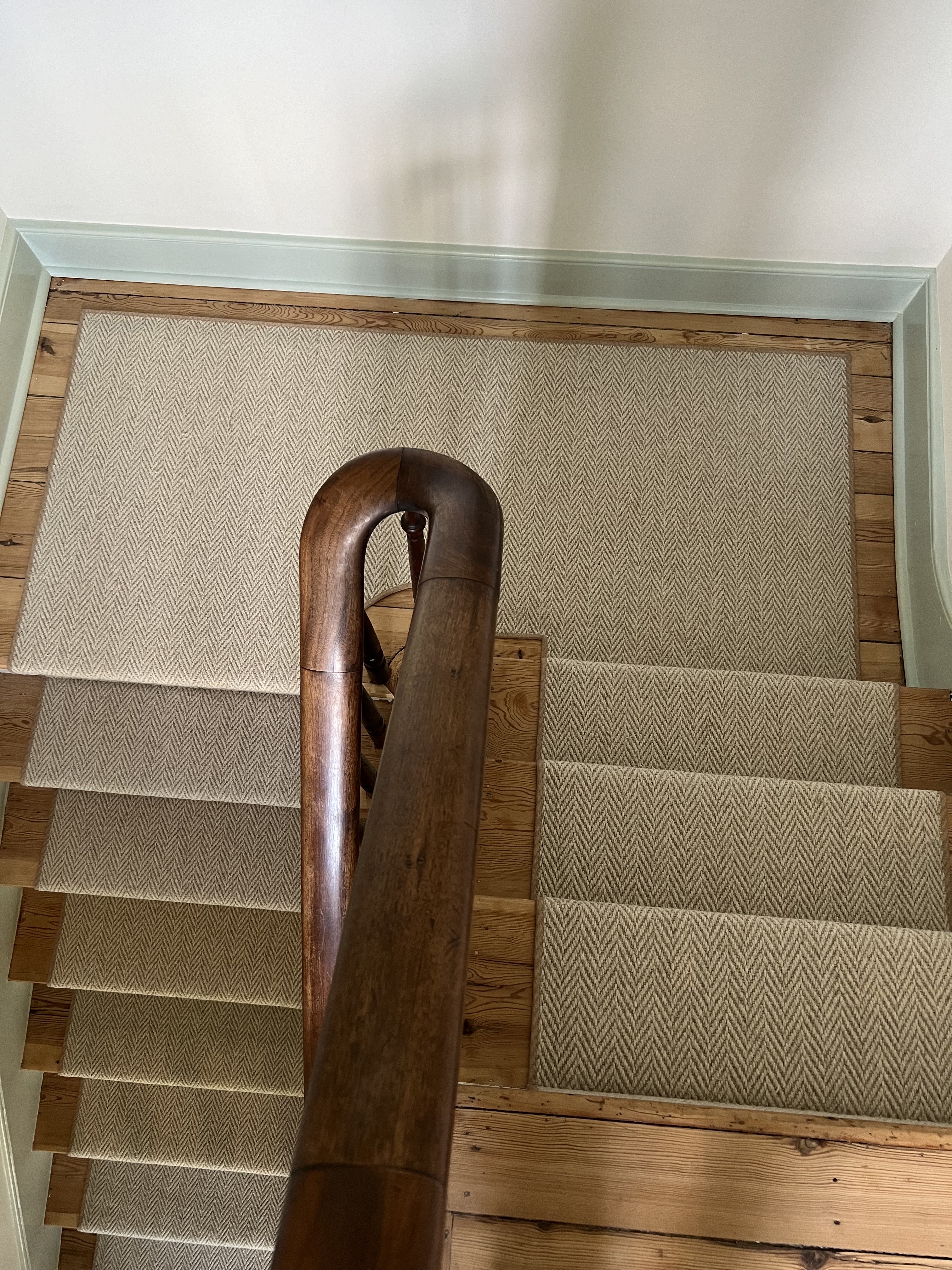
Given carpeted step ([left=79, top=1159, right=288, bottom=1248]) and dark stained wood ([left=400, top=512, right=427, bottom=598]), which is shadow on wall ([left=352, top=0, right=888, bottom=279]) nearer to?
dark stained wood ([left=400, top=512, right=427, bottom=598])

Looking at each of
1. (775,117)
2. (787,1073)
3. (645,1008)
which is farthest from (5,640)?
(775,117)

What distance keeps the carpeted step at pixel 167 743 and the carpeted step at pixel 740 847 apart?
82 cm

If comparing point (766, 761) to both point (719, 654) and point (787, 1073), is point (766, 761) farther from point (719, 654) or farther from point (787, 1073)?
point (787, 1073)

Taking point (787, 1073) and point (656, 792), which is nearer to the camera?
point (787, 1073)

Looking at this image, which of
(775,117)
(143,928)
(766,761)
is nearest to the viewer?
(766,761)

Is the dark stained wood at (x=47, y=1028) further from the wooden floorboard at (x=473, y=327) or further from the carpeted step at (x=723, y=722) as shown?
the carpeted step at (x=723, y=722)

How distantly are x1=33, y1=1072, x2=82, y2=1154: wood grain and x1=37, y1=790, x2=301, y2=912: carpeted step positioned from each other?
820mm

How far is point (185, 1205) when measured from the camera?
8.89 ft

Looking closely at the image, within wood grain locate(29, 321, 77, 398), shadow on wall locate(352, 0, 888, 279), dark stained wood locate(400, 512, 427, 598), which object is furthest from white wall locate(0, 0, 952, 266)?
dark stained wood locate(400, 512, 427, 598)

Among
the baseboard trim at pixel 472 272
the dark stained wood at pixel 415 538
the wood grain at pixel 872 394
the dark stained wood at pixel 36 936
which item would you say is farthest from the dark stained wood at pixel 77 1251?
the wood grain at pixel 872 394

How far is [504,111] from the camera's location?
2.09 metres

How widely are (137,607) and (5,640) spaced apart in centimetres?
32

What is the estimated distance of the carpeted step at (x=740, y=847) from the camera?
1.48 meters

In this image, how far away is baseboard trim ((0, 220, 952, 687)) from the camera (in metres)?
2.36
